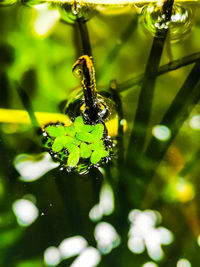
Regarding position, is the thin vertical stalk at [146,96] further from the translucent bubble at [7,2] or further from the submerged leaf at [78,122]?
the translucent bubble at [7,2]

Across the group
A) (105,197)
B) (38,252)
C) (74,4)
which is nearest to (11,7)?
(74,4)

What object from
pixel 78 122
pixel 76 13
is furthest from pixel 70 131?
pixel 76 13

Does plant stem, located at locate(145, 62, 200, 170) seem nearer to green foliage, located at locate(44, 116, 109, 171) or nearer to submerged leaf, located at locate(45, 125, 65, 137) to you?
green foliage, located at locate(44, 116, 109, 171)

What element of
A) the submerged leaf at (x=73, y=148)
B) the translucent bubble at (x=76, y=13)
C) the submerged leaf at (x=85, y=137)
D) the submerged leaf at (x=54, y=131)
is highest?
the translucent bubble at (x=76, y=13)

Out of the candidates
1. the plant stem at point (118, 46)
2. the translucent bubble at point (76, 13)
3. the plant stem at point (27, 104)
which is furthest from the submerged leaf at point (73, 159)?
the translucent bubble at point (76, 13)

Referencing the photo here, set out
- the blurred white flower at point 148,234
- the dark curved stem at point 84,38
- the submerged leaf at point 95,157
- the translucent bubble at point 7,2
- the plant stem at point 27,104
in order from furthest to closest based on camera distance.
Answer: the translucent bubble at point 7,2
the dark curved stem at point 84,38
the plant stem at point 27,104
the submerged leaf at point 95,157
the blurred white flower at point 148,234

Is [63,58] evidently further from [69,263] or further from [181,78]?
[69,263]
